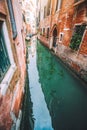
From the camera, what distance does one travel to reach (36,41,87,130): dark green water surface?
126 inches

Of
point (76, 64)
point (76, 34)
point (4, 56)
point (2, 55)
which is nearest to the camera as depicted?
point (2, 55)

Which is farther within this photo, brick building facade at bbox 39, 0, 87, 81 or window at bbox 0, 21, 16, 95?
brick building facade at bbox 39, 0, 87, 81

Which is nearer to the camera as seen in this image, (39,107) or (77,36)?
(39,107)

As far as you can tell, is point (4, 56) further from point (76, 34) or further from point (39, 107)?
point (76, 34)

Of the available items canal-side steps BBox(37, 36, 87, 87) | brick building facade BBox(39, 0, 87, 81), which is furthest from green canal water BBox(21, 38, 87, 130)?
brick building facade BBox(39, 0, 87, 81)

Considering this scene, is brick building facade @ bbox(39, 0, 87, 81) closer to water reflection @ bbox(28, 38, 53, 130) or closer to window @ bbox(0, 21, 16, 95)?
water reflection @ bbox(28, 38, 53, 130)

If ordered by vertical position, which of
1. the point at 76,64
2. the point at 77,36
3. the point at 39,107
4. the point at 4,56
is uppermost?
the point at 77,36

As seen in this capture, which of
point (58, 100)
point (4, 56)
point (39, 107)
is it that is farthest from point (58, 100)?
point (4, 56)

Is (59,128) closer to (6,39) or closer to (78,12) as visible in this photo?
(6,39)

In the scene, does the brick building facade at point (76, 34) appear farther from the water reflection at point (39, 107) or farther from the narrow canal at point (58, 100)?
the water reflection at point (39, 107)

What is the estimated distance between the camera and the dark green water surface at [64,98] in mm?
3211

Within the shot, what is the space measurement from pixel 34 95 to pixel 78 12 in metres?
4.77

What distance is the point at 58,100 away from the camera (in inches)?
162

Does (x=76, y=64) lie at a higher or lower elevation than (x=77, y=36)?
lower
